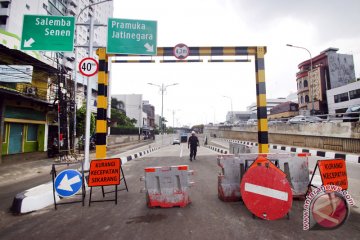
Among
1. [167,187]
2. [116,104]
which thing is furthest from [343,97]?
[116,104]

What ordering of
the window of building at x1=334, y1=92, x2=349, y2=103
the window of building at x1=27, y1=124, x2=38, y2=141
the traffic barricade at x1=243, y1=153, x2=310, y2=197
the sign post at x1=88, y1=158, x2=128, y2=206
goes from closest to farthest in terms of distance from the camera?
1. the traffic barricade at x1=243, y1=153, x2=310, y2=197
2. the sign post at x1=88, y1=158, x2=128, y2=206
3. the window of building at x1=27, y1=124, x2=38, y2=141
4. the window of building at x1=334, y1=92, x2=349, y2=103

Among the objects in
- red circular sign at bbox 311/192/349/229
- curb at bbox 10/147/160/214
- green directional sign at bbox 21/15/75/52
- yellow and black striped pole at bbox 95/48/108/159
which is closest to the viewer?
red circular sign at bbox 311/192/349/229

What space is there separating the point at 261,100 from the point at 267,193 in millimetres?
5930

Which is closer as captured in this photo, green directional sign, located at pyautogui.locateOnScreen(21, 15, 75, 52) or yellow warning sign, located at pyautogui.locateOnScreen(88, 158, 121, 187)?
yellow warning sign, located at pyautogui.locateOnScreen(88, 158, 121, 187)

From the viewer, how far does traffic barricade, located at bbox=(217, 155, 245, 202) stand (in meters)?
4.88

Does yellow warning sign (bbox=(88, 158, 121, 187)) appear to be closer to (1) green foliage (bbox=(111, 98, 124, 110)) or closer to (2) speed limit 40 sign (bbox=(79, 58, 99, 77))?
(2) speed limit 40 sign (bbox=(79, 58, 99, 77))

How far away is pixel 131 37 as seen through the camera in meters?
8.36

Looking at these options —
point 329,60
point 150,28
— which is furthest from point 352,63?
point 150,28

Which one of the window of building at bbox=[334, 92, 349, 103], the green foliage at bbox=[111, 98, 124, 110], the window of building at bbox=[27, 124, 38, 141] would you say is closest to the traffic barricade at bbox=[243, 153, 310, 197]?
the window of building at bbox=[27, 124, 38, 141]

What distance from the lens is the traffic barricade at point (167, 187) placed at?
183 inches

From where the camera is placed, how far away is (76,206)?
489 cm

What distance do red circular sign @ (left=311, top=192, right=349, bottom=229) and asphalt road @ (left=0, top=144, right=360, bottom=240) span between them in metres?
0.15

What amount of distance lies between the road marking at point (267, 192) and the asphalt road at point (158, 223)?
0.48 metres

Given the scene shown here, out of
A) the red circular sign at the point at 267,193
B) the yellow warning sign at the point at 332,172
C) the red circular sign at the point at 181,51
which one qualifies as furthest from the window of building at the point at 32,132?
the yellow warning sign at the point at 332,172
